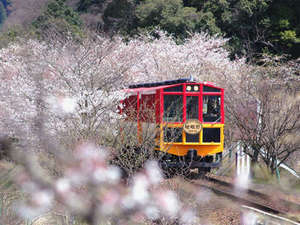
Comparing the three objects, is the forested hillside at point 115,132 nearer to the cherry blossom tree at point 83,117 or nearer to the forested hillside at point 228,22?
the cherry blossom tree at point 83,117

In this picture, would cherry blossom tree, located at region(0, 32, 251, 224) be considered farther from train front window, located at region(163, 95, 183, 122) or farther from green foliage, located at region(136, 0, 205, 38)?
green foliage, located at region(136, 0, 205, 38)

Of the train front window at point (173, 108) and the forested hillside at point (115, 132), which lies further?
the train front window at point (173, 108)

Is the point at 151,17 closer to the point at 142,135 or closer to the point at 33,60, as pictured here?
the point at 33,60

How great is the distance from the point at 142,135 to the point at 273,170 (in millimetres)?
3169

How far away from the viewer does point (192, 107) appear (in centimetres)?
1087

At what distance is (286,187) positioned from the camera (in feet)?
29.9

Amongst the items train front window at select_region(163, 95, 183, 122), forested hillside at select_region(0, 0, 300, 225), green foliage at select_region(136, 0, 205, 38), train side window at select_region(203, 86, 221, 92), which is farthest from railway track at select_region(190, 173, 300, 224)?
green foliage at select_region(136, 0, 205, 38)

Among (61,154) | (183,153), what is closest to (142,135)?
(183,153)

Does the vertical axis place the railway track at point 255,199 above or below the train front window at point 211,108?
below

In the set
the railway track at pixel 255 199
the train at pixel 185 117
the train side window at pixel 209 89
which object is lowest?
the railway track at pixel 255 199

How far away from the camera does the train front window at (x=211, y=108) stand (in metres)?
11.0

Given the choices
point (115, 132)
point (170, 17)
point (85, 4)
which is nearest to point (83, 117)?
point (115, 132)

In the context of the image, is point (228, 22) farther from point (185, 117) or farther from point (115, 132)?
point (115, 132)

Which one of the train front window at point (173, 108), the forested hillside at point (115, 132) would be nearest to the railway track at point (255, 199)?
the forested hillside at point (115, 132)
